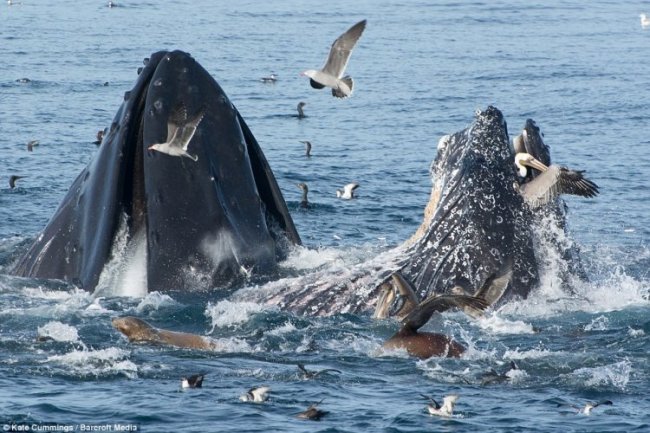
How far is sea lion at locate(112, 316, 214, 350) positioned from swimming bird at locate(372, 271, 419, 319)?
143 cm

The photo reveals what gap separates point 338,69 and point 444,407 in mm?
8444

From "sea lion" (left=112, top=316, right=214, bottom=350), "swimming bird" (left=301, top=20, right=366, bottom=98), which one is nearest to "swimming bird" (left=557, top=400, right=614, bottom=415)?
"sea lion" (left=112, top=316, right=214, bottom=350)

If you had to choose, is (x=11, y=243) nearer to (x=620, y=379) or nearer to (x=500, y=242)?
(x=500, y=242)

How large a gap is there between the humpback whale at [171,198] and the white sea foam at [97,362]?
0.76 meters

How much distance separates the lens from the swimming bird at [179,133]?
12031 millimetres

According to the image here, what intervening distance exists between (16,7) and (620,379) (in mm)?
47793

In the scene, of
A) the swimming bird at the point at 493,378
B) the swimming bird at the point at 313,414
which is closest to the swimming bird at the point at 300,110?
the swimming bird at the point at 493,378

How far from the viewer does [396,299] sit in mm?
12312

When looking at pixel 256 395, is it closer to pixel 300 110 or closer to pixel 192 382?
pixel 192 382

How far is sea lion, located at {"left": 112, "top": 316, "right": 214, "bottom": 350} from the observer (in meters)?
12.5

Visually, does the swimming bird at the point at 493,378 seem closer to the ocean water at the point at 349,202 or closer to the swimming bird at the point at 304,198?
the ocean water at the point at 349,202

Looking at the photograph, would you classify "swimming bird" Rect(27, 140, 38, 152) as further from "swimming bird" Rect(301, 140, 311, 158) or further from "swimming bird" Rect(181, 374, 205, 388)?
"swimming bird" Rect(181, 374, 205, 388)

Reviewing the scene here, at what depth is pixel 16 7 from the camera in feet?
185

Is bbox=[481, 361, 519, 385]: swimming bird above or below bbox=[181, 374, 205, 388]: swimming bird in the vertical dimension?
above
